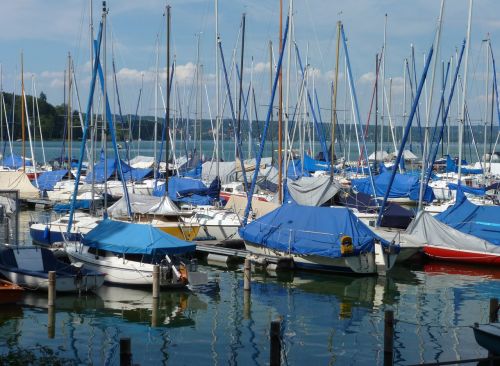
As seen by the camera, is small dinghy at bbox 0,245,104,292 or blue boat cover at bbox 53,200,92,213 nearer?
small dinghy at bbox 0,245,104,292

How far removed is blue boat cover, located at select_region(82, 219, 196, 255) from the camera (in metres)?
27.1

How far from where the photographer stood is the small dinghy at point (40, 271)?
26.1 m

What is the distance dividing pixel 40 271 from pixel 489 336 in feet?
48.9

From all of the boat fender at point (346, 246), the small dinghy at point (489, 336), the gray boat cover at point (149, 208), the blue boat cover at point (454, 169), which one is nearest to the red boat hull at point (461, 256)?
the boat fender at point (346, 246)

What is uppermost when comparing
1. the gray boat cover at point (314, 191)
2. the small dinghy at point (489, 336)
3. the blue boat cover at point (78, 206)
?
the gray boat cover at point (314, 191)

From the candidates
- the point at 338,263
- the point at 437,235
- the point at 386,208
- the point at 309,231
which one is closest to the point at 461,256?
the point at 437,235

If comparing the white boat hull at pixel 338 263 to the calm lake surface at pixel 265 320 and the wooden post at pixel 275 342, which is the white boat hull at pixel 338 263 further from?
the wooden post at pixel 275 342

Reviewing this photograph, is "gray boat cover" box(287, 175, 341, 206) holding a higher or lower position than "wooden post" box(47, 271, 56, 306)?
higher

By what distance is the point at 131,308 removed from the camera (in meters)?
25.4

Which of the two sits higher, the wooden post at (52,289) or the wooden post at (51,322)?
the wooden post at (52,289)

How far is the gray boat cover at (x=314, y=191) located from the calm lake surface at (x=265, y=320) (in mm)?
9317

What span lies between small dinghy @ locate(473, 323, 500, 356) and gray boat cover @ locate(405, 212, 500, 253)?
1587 cm

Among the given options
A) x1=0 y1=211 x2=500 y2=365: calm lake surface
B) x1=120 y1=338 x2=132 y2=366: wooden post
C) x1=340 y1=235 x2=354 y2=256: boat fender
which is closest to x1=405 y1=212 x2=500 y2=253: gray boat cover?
x1=0 y1=211 x2=500 y2=365: calm lake surface

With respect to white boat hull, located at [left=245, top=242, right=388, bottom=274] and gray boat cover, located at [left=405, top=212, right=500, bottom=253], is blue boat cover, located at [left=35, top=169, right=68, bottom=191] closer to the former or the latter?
white boat hull, located at [left=245, top=242, right=388, bottom=274]
